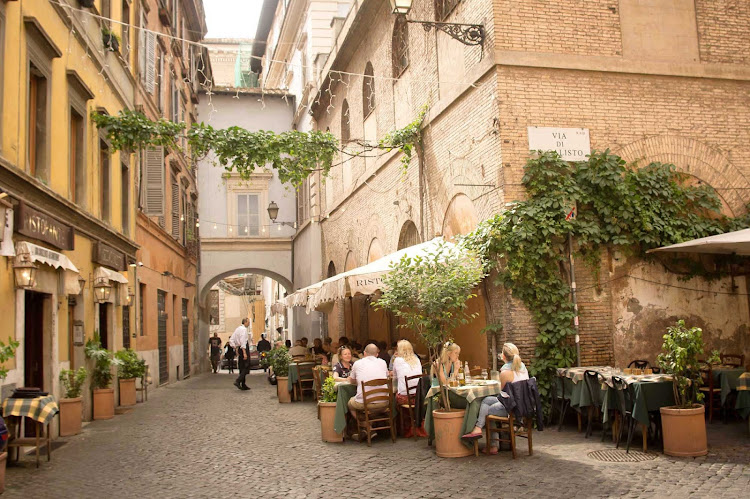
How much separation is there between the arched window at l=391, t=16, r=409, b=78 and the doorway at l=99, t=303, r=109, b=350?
25.2 feet

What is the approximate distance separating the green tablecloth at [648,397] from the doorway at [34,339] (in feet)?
25.7

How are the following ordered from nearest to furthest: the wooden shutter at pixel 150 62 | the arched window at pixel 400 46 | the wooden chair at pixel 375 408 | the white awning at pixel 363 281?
1. the wooden chair at pixel 375 408
2. the white awning at pixel 363 281
3. the arched window at pixel 400 46
4. the wooden shutter at pixel 150 62

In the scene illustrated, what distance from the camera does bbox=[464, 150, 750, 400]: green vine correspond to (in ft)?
34.6

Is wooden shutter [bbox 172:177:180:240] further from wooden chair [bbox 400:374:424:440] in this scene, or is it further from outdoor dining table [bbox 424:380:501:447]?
outdoor dining table [bbox 424:380:501:447]

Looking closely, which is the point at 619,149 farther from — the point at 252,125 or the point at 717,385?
the point at 252,125

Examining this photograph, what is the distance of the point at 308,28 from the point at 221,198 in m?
8.65

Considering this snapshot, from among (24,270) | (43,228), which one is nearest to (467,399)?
(24,270)

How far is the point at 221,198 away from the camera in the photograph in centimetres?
3075

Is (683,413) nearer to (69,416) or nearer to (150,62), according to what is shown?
(69,416)

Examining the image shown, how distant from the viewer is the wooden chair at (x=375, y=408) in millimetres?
9250

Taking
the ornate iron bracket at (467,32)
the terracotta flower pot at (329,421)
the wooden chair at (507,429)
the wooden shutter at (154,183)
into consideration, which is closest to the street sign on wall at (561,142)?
the ornate iron bracket at (467,32)

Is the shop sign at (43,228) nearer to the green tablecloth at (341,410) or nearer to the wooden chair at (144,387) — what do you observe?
the green tablecloth at (341,410)

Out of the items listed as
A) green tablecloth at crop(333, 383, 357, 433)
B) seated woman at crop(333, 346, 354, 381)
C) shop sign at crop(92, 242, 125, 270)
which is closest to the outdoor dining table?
green tablecloth at crop(333, 383, 357, 433)

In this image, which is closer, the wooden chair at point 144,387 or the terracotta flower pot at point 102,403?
the terracotta flower pot at point 102,403
